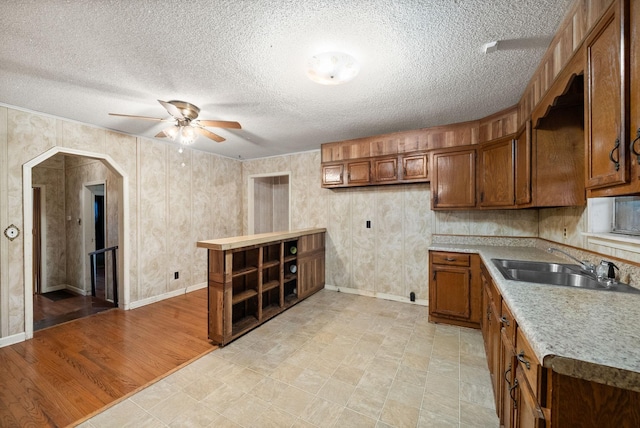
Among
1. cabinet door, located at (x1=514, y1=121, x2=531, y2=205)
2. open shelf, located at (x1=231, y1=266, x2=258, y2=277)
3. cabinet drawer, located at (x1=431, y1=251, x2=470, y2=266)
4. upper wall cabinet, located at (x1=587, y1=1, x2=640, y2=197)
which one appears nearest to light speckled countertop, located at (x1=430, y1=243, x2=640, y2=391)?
upper wall cabinet, located at (x1=587, y1=1, x2=640, y2=197)

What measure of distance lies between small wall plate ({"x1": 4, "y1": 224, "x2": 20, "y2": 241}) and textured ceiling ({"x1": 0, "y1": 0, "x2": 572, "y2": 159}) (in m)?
1.32

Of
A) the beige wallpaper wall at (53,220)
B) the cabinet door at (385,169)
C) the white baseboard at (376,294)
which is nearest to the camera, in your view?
the cabinet door at (385,169)

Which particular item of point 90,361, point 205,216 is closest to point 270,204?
point 205,216

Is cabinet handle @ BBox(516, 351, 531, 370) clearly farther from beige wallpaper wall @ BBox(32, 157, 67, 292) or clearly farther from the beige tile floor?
beige wallpaper wall @ BBox(32, 157, 67, 292)

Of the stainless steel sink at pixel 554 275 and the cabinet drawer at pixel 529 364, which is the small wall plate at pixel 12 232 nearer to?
the cabinet drawer at pixel 529 364

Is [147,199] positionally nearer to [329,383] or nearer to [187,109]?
[187,109]

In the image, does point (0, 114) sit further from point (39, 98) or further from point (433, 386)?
point (433, 386)

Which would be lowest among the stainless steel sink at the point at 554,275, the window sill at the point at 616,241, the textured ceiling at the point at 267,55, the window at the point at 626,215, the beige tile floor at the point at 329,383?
the beige tile floor at the point at 329,383

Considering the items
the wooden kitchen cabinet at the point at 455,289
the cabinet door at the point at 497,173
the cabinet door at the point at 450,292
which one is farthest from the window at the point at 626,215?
the cabinet door at the point at 450,292

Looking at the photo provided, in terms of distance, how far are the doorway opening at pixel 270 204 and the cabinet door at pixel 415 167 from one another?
277cm

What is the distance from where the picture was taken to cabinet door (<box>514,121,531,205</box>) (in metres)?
2.24

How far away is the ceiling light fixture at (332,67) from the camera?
1.81 meters

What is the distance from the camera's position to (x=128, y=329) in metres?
3.01

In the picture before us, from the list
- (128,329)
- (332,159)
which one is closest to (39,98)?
(128,329)
